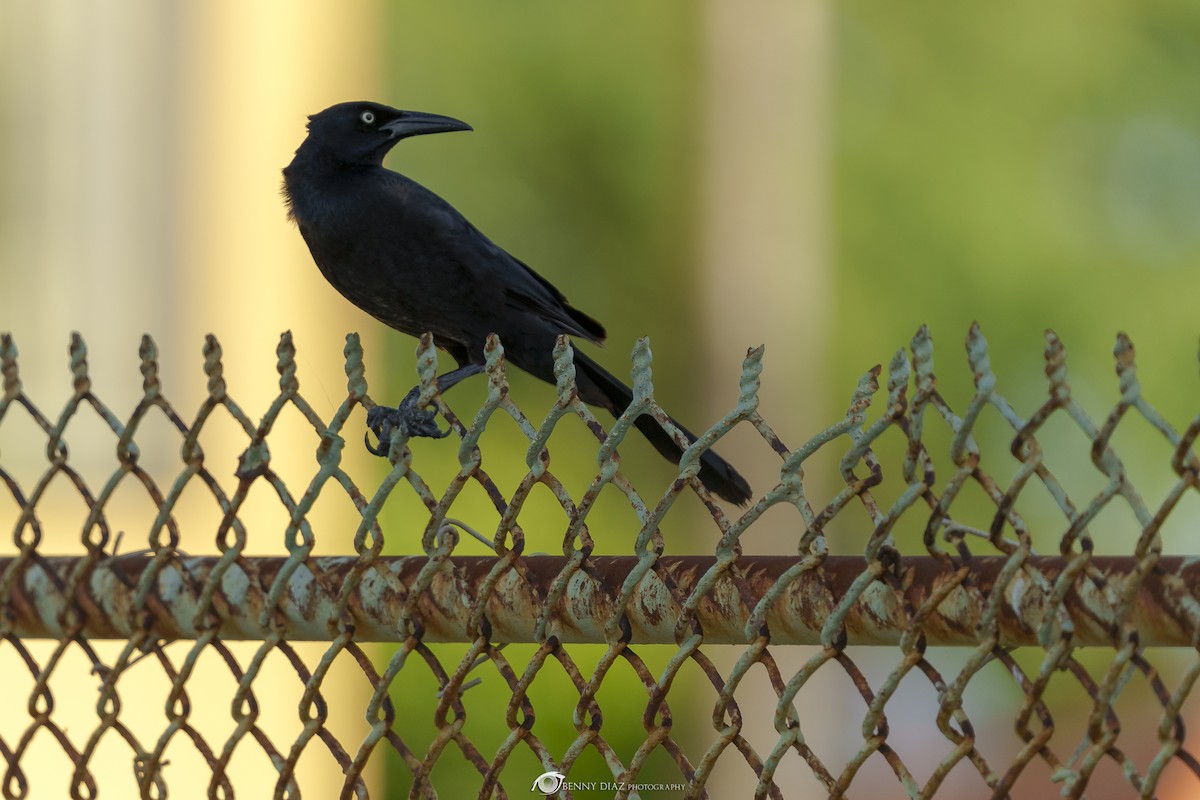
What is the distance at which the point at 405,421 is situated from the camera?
261 centimetres

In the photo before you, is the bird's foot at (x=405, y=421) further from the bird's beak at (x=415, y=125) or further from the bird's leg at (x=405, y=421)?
the bird's beak at (x=415, y=125)

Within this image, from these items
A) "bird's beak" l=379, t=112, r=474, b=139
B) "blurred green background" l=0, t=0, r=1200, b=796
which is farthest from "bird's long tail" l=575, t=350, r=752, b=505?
"blurred green background" l=0, t=0, r=1200, b=796

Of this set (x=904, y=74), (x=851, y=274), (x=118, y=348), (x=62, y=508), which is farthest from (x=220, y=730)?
(x=904, y=74)

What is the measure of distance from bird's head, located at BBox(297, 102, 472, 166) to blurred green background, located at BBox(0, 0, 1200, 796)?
2.94 m

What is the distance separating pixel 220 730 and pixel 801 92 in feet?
18.9

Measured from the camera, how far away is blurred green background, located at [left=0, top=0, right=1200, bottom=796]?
7258mm

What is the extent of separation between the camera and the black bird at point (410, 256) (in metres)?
4.04

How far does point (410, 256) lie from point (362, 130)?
496 millimetres

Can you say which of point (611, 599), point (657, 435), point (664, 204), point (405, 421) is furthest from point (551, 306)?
point (664, 204)

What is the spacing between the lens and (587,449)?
541 inches

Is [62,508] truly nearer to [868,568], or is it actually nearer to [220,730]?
[220,730]
